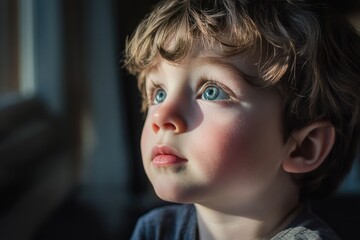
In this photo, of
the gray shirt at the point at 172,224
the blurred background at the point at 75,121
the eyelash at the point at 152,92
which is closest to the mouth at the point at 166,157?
the eyelash at the point at 152,92

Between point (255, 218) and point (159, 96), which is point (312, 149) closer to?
point (255, 218)

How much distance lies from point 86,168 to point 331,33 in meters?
1.16

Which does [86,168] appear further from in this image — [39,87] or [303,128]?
[303,128]

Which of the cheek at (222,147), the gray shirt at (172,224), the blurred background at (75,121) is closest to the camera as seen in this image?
the cheek at (222,147)

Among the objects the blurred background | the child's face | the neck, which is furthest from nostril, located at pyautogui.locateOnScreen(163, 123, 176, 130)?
the blurred background

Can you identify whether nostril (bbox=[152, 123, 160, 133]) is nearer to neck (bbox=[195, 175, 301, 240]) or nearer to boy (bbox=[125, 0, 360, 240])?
boy (bbox=[125, 0, 360, 240])

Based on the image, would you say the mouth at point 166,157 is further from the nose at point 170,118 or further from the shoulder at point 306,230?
the shoulder at point 306,230

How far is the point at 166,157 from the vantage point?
769 millimetres

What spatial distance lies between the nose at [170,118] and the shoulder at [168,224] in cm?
25

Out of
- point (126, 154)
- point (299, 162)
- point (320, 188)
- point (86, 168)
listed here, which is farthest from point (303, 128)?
point (86, 168)

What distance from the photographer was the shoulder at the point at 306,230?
0.81m

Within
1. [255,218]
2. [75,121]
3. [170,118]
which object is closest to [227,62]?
[170,118]

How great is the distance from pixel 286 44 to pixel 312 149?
0.17 metres

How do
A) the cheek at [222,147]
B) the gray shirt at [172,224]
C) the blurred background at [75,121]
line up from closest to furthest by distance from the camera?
1. the cheek at [222,147]
2. the gray shirt at [172,224]
3. the blurred background at [75,121]
